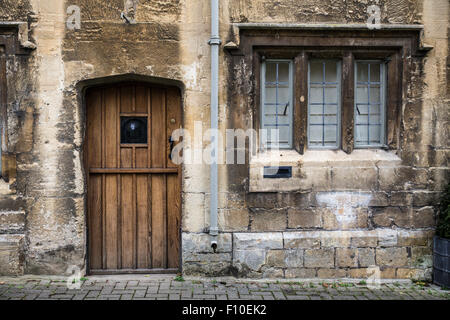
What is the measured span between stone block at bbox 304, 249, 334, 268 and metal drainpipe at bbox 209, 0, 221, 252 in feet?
4.08

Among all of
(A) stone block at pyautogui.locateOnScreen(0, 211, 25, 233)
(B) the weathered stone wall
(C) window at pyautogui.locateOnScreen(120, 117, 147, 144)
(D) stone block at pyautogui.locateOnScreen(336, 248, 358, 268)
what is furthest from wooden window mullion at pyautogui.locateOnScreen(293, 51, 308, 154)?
(A) stone block at pyautogui.locateOnScreen(0, 211, 25, 233)

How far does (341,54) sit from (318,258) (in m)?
2.71

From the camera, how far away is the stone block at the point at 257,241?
4.98 meters

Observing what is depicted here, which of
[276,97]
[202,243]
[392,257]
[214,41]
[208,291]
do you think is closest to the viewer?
[208,291]

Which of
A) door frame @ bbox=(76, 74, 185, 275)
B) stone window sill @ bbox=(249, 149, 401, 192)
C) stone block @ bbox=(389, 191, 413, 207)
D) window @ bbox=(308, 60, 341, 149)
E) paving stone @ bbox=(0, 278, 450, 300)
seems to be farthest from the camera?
window @ bbox=(308, 60, 341, 149)

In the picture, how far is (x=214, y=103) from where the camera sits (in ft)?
15.9

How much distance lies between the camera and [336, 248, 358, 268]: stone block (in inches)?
199

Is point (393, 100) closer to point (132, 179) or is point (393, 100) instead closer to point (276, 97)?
point (276, 97)

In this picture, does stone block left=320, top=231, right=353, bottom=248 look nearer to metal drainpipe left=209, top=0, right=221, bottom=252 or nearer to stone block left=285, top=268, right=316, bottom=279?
stone block left=285, top=268, right=316, bottom=279

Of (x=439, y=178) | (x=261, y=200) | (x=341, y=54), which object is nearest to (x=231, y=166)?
(x=261, y=200)

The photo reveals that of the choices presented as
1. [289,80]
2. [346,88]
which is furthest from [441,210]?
[289,80]

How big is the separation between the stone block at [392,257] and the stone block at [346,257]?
12.1 inches

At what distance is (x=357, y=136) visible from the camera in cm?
529

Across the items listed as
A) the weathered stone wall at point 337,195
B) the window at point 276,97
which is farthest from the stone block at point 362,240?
the window at point 276,97
